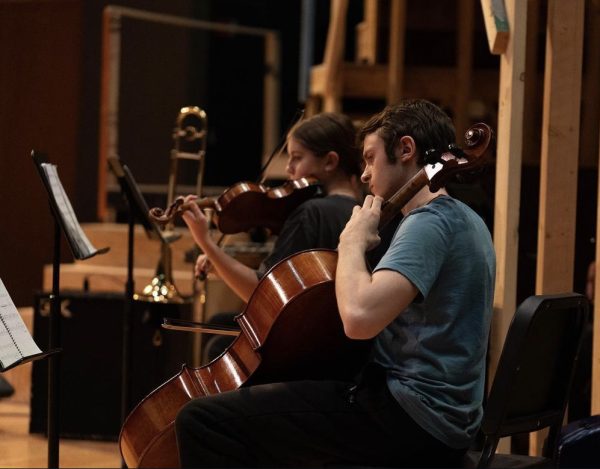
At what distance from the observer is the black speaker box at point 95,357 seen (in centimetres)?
471

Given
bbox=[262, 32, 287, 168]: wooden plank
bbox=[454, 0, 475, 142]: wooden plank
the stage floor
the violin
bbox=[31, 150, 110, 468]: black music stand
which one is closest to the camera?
bbox=[31, 150, 110, 468]: black music stand

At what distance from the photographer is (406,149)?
2.54 meters

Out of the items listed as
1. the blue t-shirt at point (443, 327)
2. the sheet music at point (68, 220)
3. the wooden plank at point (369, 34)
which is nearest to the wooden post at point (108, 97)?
the wooden plank at point (369, 34)

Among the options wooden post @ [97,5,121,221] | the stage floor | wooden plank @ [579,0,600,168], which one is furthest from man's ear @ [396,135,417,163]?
wooden post @ [97,5,121,221]

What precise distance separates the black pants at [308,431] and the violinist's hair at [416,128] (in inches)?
21.7

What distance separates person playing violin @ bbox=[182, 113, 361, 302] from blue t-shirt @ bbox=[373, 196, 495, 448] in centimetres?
106

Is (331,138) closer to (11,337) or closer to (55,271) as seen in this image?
(55,271)

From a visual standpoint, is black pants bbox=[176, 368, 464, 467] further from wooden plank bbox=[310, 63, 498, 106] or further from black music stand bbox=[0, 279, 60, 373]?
wooden plank bbox=[310, 63, 498, 106]

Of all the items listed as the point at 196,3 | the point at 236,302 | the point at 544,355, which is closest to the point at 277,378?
the point at 544,355

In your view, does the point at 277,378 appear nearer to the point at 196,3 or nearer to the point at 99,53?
the point at 99,53

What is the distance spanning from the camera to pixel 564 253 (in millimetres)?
3518

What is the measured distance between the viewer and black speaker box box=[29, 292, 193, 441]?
4.71 metres

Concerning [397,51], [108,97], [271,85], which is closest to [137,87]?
[108,97]

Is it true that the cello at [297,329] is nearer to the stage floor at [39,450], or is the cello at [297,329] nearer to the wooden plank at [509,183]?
the wooden plank at [509,183]
